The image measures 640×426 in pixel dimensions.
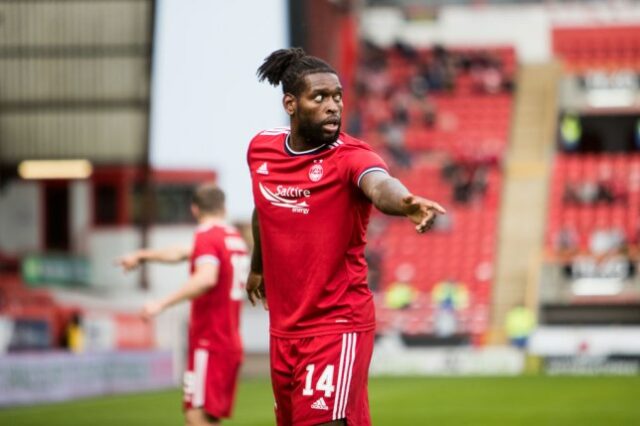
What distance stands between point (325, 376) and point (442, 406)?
37.0ft

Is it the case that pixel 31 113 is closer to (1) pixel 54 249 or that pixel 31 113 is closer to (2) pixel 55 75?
(2) pixel 55 75

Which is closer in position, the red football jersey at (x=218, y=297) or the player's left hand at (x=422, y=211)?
the player's left hand at (x=422, y=211)

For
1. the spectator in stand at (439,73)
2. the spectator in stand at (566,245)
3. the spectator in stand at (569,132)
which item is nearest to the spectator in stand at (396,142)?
the spectator in stand at (439,73)

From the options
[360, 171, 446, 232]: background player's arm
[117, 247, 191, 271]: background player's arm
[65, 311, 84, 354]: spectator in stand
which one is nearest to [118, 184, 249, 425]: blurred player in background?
[117, 247, 191, 271]: background player's arm

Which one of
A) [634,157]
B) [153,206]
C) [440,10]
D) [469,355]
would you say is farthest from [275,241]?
[440,10]

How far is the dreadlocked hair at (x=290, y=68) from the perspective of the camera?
5316mm

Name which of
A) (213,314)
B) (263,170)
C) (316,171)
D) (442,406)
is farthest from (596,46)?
(316,171)

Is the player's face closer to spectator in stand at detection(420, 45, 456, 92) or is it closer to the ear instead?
the ear

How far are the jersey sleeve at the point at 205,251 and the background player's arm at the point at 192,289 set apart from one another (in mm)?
37

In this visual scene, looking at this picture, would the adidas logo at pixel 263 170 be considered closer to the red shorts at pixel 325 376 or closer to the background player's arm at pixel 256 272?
the background player's arm at pixel 256 272

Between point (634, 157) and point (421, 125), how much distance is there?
511 centimetres

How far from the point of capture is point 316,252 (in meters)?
5.34

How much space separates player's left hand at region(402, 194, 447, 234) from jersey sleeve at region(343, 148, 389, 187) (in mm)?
522

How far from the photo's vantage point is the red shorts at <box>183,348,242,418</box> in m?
8.23
